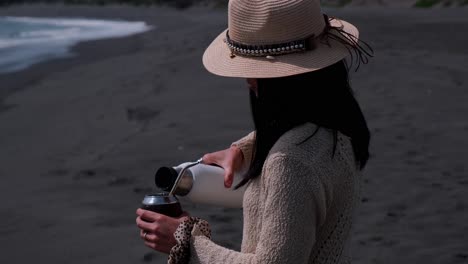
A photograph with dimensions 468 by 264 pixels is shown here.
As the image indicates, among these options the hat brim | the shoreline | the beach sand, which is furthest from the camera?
the shoreline

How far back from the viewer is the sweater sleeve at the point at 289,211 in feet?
5.54

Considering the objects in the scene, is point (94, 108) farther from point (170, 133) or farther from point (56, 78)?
point (56, 78)

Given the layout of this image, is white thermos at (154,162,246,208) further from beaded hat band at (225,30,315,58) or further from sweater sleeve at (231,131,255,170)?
beaded hat band at (225,30,315,58)

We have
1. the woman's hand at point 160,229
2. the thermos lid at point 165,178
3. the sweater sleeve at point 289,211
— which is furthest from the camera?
the thermos lid at point 165,178

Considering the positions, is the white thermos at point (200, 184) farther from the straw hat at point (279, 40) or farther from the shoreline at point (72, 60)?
the shoreline at point (72, 60)

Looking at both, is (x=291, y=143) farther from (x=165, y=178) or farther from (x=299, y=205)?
(x=165, y=178)

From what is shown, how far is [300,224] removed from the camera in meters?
1.69

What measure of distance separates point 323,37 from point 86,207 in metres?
4.24

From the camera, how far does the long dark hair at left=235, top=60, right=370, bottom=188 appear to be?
1815mm

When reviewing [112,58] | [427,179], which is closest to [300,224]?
[427,179]

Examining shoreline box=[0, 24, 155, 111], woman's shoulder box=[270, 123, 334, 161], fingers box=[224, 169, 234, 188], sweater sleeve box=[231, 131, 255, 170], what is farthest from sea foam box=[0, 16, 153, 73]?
woman's shoulder box=[270, 123, 334, 161]

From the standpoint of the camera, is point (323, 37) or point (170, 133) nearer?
point (323, 37)

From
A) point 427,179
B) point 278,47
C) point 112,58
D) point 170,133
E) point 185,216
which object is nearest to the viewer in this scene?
point 278,47

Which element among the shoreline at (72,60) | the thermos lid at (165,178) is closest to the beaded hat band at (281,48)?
the thermos lid at (165,178)
